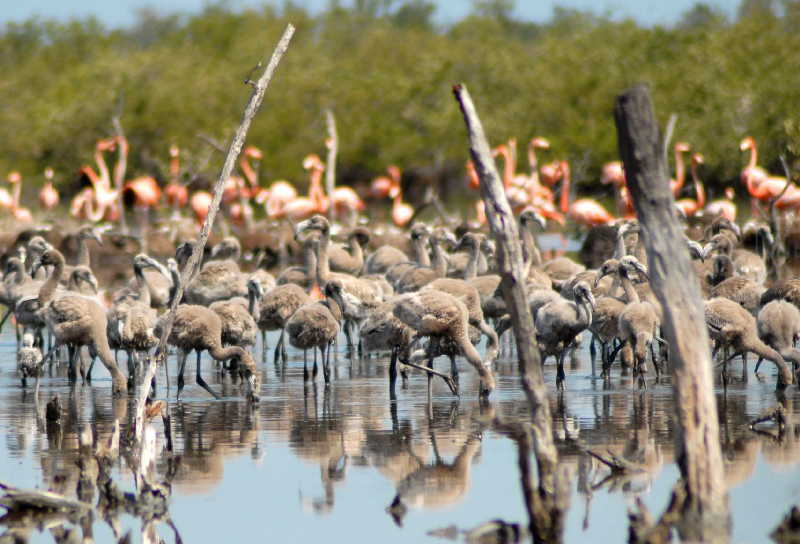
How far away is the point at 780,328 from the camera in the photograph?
13.3m

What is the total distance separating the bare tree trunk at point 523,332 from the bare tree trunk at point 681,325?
639 mm

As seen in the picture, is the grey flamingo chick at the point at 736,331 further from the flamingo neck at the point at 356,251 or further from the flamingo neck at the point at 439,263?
the flamingo neck at the point at 356,251

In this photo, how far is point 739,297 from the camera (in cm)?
1576

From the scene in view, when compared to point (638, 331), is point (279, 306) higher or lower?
higher

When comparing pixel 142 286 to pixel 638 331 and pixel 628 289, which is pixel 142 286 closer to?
pixel 628 289

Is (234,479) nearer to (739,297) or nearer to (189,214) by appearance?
(739,297)

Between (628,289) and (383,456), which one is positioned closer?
(383,456)

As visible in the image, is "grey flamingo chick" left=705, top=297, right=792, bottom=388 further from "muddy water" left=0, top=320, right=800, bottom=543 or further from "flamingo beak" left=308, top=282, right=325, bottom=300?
"flamingo beak" left=308, top=282, right=325, bottom=300

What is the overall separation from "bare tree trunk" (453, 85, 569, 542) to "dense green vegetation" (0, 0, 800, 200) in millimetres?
30147

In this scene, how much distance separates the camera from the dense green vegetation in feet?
142

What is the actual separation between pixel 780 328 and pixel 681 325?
6155 mm

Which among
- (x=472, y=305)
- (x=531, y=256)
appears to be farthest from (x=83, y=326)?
(x=531, y=256)

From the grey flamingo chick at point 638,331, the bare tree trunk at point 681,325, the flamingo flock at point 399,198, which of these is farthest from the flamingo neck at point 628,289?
the flamingo flock at point 399,198

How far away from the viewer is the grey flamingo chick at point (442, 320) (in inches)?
507
